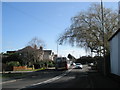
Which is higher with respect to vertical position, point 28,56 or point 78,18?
point 78,18

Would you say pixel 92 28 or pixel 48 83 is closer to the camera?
pixel 48 83

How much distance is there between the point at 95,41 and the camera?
37.3m

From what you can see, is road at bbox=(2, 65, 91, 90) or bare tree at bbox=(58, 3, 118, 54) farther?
bare tree at bbox=(58, 3, 118, 54)

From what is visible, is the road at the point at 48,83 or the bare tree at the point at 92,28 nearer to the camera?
the road at the point at 48,83

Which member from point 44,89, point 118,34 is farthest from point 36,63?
point 44,89

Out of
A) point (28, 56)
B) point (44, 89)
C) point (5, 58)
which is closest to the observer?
point (44, 89)

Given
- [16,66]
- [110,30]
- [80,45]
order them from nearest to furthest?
[110,30] → [80,45] → [16,66]

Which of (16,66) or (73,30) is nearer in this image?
(73,30)

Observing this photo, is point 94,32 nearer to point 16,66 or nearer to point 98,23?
point 98,23

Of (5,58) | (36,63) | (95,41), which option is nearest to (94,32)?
(95,41)

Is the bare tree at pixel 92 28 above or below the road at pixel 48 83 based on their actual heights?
above

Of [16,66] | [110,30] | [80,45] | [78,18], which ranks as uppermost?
[78,18]

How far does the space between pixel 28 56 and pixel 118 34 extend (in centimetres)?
4025

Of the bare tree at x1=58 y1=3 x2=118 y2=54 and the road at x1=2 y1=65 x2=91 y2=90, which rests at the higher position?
the bare tree at x1=58 y1=3 x2=118 y2=54
